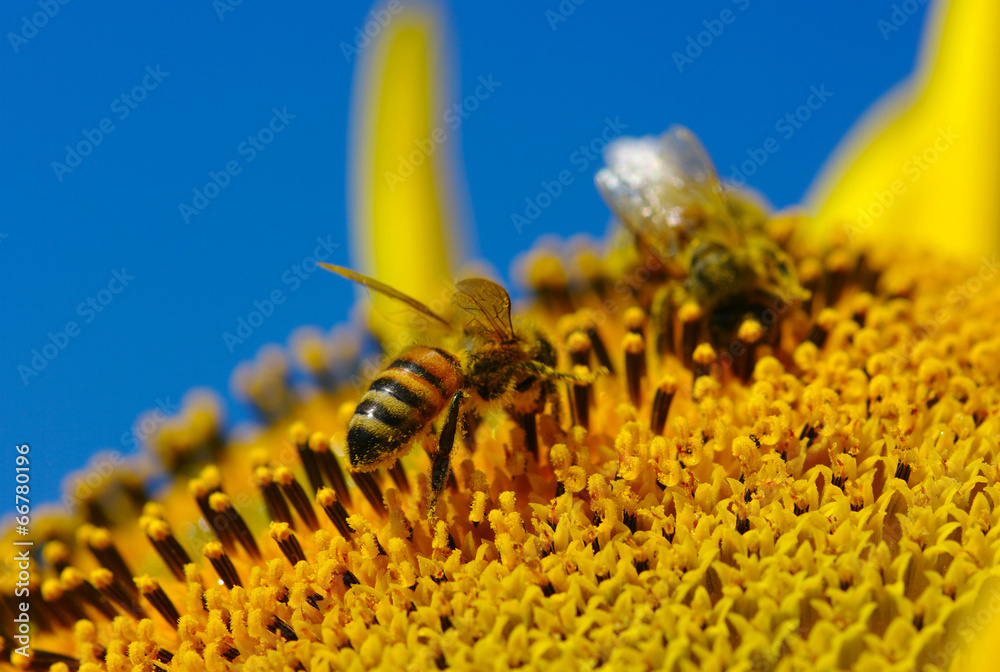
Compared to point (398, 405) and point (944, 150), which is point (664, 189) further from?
point (944, 150)

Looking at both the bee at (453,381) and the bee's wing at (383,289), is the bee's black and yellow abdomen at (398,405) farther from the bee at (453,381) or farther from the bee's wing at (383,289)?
the bee's wing at (383,289)

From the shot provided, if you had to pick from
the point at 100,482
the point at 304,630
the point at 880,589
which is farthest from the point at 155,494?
the point at 880,589

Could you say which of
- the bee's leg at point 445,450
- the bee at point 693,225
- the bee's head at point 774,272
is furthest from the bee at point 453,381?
the bee's head at point 774,272

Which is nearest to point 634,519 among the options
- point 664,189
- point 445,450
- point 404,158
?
point 445,450

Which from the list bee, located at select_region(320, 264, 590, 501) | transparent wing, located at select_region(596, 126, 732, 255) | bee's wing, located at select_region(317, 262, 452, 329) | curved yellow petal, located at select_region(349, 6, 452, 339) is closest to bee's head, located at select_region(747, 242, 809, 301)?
transparent wing, located at select_region(596, 126, 732, 255)

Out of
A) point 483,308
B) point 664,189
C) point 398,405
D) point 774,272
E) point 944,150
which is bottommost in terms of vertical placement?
point 398,405

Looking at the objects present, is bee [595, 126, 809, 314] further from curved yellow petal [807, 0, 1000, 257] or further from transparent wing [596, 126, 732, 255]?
curved yellow petal [807, 0, 1000, 257]

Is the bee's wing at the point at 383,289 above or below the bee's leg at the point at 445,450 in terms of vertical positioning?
above
